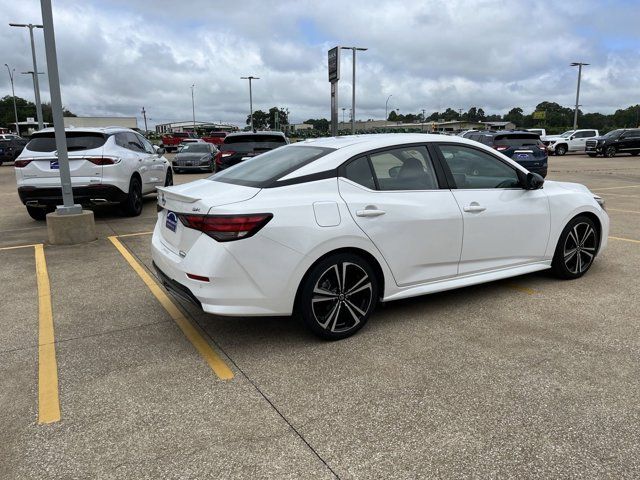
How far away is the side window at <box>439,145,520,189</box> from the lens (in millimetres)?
4523

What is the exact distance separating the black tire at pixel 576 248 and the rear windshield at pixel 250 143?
901 centimetres

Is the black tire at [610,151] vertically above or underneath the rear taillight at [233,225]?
underneath

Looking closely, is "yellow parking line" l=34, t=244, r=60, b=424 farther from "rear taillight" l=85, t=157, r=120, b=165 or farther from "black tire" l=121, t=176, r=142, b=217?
"black tire" l=121, t=176, r=142, b=217

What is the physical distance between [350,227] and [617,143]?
103 ft

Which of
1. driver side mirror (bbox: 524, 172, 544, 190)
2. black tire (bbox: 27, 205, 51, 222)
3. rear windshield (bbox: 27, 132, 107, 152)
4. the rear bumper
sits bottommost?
black tire (bbox: 27, 205, 51, 222)

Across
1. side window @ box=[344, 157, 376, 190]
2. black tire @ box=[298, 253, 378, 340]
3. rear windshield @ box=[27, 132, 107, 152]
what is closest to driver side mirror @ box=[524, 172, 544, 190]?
side window @ box=[344, 157, 376, 190]

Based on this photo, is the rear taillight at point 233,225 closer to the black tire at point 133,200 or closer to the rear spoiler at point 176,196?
the rear spoiler at point 176,196

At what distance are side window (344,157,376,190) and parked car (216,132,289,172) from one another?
9.28 m

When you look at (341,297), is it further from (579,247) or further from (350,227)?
(579,247)

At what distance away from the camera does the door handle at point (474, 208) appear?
4.40 metres

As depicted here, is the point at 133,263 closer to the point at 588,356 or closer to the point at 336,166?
the point at 336,166

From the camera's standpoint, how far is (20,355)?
12.5 ft

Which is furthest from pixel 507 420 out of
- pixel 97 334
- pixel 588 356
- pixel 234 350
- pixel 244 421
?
pixel 97 334

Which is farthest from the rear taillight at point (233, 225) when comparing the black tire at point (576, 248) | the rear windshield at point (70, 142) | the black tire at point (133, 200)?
the black tire at point (133, 200)
